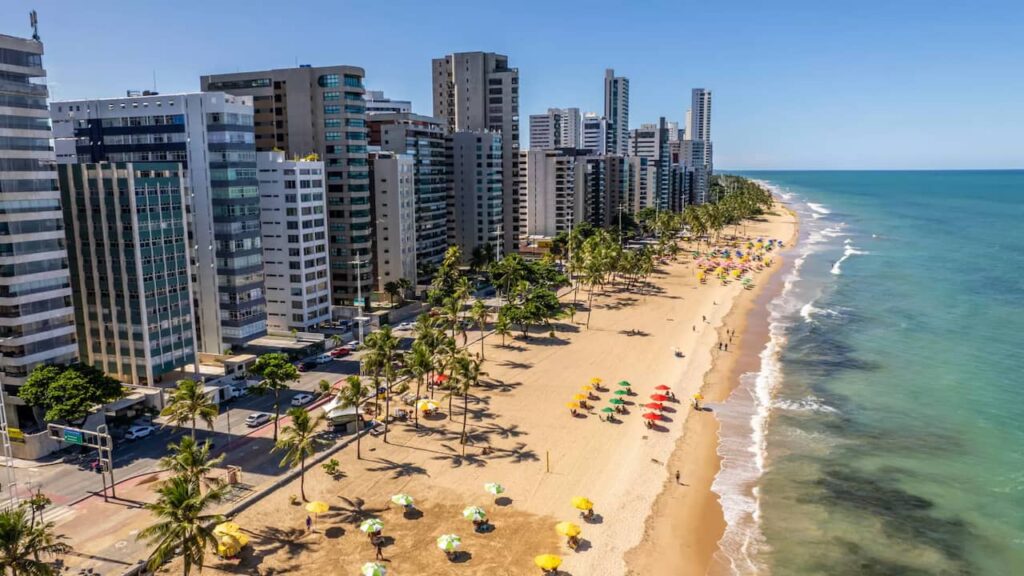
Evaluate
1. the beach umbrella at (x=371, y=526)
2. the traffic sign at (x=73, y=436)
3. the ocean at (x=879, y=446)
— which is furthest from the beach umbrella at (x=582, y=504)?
the traffic sign at (x=73, y=436)

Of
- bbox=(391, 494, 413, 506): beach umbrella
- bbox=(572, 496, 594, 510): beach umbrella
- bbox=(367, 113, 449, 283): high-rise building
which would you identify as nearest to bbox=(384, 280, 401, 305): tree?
bbox=(367, 113, 449, 283): high-rise building

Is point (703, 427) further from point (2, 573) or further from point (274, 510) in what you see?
point (2, 573)

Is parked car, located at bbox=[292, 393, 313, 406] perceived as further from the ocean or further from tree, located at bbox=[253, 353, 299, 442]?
the ocean

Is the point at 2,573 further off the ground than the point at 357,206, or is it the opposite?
the point at 357,206

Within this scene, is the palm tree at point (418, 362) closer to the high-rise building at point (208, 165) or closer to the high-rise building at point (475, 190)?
the high-rise building at point (208, 165)

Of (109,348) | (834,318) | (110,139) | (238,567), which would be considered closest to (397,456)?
(238,567)

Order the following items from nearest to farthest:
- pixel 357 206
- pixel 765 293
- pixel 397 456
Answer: pixel 397 456 < pixel 357 206 < pixel 765 293
